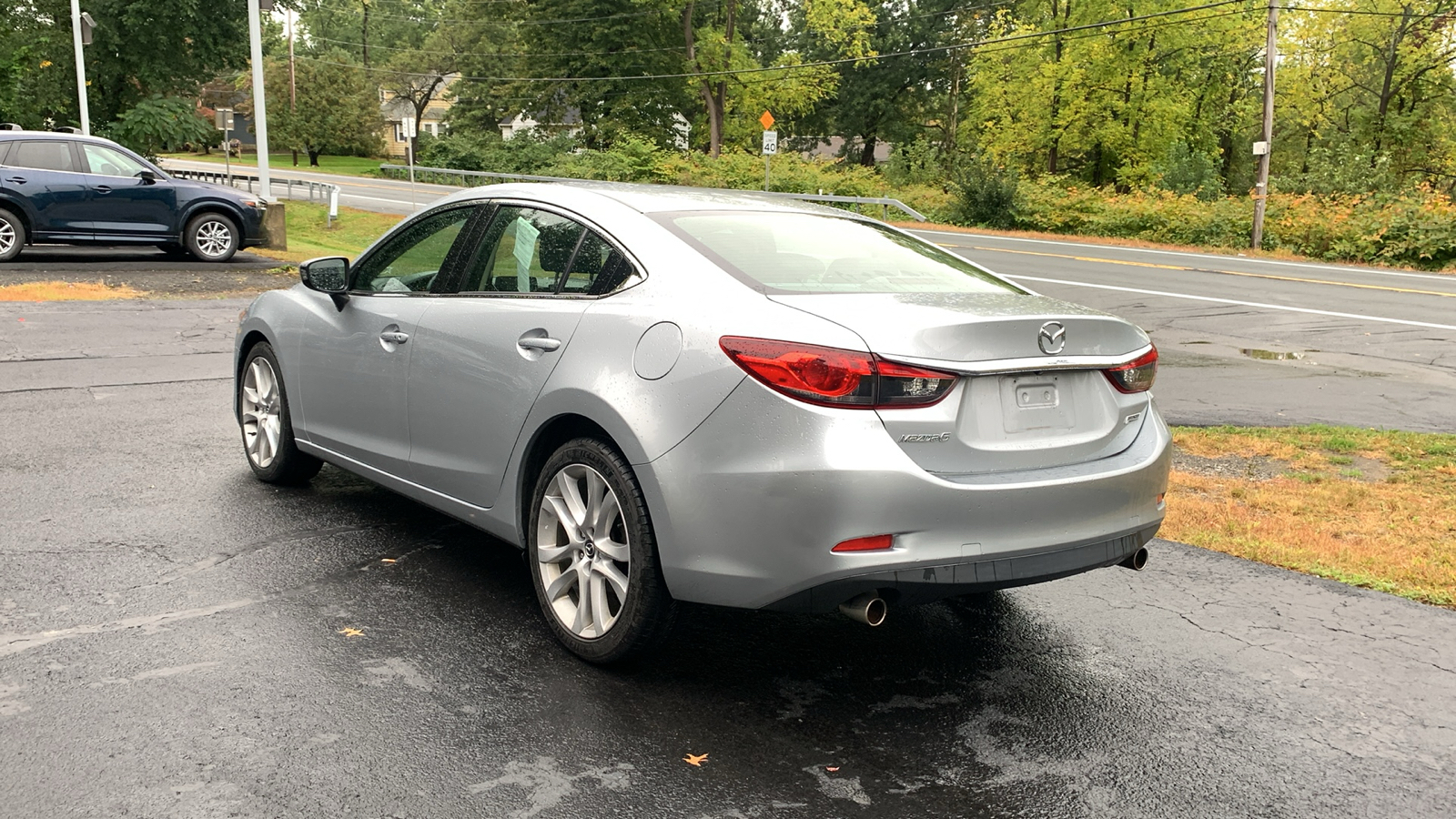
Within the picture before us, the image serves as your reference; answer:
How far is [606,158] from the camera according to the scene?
52250 millimetres

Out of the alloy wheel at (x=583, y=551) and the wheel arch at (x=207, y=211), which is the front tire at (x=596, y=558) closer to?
the alloy wheel at (x=583, y=551)

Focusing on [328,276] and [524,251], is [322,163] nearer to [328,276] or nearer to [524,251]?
[328,276]

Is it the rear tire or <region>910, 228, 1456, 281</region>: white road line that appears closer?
the rear tire

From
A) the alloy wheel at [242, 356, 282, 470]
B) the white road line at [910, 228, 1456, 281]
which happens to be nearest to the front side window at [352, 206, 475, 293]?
the alloy wheel at [242, 356, 282, 470]

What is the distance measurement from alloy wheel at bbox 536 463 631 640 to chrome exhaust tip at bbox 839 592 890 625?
74 cm

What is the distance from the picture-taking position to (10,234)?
1714cm

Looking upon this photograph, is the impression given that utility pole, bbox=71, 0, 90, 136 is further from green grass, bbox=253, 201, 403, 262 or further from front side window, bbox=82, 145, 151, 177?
front side window, bbox=82, 145, 151, 177

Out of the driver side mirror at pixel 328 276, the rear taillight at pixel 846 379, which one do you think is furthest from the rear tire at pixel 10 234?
the rear taillight at pixel 846 379

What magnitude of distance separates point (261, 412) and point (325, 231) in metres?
21.2

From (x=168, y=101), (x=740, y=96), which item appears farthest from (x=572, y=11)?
(x=168, y=101)

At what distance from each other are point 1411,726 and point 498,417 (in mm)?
3162

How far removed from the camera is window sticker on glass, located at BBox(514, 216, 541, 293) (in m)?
4.58

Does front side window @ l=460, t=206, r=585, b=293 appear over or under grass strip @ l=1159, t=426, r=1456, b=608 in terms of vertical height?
over

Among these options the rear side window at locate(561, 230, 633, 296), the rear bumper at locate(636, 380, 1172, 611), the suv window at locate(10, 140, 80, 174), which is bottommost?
the rear bumper at locate(636, 380, 1172, 611)
